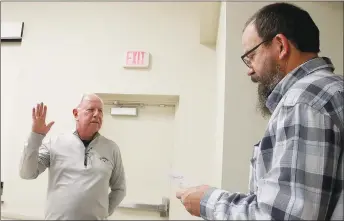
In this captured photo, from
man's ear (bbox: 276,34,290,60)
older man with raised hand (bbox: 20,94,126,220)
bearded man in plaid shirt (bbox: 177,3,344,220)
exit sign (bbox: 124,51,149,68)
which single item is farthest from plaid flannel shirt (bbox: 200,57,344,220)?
exit sign (bbox: 124,51,149,68)

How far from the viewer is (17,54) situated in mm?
1210

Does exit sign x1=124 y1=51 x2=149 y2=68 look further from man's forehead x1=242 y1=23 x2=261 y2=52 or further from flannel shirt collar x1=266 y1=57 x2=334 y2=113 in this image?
flannel shirt collar x1=266 y1=57 x2=334 y2=113

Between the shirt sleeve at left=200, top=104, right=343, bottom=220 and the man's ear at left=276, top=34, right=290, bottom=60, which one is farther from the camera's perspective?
the man's ear at left=276, top=34, right=290, bottom=60

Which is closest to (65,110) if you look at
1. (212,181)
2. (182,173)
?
(182,173)

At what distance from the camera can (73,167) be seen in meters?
1.05

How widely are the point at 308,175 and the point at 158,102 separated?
36.5 inches

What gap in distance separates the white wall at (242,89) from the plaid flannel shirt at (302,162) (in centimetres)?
68

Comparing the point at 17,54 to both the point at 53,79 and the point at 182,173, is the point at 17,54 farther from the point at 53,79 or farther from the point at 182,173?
the point at 182,173

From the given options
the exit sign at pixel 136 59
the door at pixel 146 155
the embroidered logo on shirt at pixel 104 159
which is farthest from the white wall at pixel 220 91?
the embroidered logo on shirt at pixel 104 159

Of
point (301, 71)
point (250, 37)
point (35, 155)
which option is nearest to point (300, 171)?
point (301, 71)

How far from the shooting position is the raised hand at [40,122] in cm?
100

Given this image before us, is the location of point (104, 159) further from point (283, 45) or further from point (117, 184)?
point (283, 45)

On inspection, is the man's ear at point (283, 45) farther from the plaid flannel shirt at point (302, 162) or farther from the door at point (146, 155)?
the door at point (146, 155)

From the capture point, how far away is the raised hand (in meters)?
1.00
